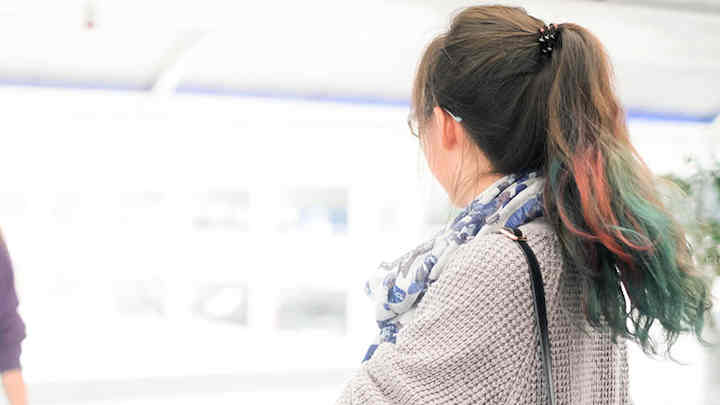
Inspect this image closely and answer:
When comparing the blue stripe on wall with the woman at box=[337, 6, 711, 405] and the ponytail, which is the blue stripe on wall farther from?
the ponytail

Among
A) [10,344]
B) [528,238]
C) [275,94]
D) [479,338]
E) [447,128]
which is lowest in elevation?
[10,344]

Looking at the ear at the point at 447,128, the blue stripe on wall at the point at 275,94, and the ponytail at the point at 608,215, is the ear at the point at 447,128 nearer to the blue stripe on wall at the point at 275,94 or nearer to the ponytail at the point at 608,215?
the ponytail at the point at 608,215

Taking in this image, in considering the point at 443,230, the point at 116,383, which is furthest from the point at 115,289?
the point at 443,230

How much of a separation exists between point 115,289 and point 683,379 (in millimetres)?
4125

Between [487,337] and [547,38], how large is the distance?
1.14 feet

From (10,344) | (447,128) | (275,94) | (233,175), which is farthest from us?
(233,175)

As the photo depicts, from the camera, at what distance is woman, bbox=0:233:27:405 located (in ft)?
9.12

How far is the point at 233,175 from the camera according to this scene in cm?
555

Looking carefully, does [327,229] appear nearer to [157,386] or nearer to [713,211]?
[157,386]

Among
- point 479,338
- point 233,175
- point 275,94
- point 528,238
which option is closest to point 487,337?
point 479,338

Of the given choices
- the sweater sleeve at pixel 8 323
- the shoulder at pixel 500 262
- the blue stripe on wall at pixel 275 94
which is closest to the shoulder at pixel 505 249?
the shoulder at pixel 500 262

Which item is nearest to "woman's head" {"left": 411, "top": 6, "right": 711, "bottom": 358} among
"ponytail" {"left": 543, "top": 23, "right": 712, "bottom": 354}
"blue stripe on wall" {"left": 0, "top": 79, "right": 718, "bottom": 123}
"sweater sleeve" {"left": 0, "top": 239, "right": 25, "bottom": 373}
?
"ponytail" {"left": 543, "top": 23, "right": 712, "bottom": 354}

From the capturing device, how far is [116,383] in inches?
198

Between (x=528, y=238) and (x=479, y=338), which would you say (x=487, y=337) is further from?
(x=528, y=238)
